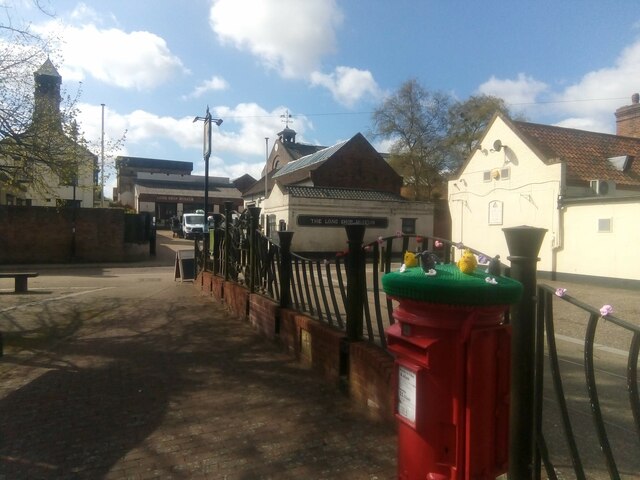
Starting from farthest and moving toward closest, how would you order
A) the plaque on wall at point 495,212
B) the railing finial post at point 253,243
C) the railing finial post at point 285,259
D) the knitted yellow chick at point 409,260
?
1. the plaque on wall at point 495,212
2. the railing finial post at point 253,243
3. the railing finial post at point 285,259
4. the knitted yellow chick at point 409,260

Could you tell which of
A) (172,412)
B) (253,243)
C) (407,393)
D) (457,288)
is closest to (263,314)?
(253,243)

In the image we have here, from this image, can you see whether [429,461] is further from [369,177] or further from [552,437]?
[369,177]

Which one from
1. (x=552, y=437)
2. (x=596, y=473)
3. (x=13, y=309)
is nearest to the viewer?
(x=596, y=473)

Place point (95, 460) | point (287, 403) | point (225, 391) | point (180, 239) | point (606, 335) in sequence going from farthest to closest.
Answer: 1. point (180, 239)
2. point (606, 335)
3. point (225, 391)
4. point (287, 403)
5. point (95, 460)

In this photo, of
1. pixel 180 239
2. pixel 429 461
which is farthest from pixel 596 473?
pixel 180 239

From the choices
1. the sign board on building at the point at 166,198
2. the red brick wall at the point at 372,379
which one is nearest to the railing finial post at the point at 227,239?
the red brick wall at the point at 372,379

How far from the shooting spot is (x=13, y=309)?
9.47m

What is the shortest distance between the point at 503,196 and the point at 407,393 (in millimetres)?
18445

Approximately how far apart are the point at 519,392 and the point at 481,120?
3848cm

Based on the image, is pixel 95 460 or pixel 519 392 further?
pixel 95 460

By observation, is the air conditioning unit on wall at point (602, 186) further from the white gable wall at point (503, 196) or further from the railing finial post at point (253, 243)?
the railing finial post at point (253, 243)

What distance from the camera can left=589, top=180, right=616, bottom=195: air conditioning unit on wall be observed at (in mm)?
16141

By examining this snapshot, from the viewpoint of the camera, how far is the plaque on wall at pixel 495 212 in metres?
19.3

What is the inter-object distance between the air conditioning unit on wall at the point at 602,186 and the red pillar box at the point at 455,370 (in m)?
16.4
